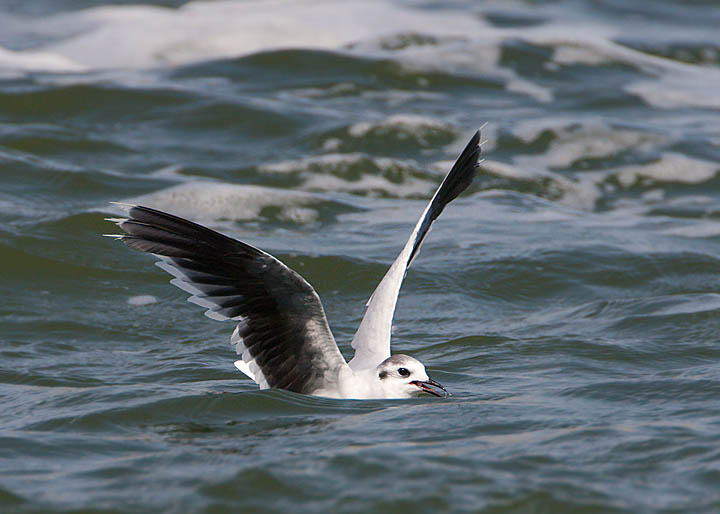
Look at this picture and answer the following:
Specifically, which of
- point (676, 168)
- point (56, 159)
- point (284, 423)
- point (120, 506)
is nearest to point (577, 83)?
point (676, 168)

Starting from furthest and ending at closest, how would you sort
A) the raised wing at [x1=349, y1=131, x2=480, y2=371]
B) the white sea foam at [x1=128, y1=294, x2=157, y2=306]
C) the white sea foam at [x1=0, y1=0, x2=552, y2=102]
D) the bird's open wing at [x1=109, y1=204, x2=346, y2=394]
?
the white sea foam at [x1=0, y1=0, x2=552, y2=102], the white sea foam at [x1=128, y1=294, x2=157, y2=306], the raised wing at [x1=349, y1=131, x2=480, y2=371], the bird's open wing at [x1=109, y1=204, x2=346, y2=394]

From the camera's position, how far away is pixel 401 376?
244 inches

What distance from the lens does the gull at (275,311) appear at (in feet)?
18.9

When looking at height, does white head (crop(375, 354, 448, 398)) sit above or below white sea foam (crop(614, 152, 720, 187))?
above

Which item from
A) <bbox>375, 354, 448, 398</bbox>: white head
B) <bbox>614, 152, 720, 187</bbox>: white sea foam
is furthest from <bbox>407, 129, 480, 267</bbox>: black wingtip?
<bbox>614, 152, 720, 187</bbox>: white sea foam

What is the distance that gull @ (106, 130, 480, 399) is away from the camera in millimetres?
5762

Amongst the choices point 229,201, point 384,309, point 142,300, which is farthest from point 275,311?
point 229,201

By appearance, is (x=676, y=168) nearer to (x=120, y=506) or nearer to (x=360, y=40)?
(x=360, y=40)

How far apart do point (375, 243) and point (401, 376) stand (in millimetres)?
4625

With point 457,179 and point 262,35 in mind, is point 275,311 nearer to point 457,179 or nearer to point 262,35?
point 457,179

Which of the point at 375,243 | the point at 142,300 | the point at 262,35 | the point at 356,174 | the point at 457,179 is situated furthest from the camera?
the point at 262,35

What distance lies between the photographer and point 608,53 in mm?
17984

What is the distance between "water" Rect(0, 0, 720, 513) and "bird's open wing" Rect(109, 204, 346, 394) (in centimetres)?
25

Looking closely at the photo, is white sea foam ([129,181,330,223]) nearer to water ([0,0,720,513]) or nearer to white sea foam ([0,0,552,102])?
water ([0,0,720,513])
